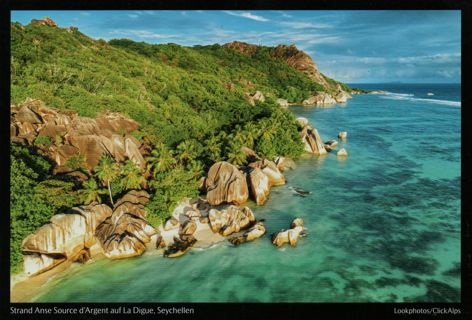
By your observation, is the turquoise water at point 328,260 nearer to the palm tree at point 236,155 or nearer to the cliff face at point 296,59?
the palm tree at point 236,155

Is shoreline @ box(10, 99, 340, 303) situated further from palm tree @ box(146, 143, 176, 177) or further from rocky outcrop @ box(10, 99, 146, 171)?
rocky outcrop @ box(10, 99, 146, 171)

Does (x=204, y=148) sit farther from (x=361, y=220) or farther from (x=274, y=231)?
(x=361, y=220)

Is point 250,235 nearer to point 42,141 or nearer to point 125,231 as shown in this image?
point 125,231

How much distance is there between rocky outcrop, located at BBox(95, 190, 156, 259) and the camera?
1722 cm

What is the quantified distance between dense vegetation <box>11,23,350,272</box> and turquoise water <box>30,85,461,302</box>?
4036 mm

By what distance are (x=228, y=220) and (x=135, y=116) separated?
52.8 feet

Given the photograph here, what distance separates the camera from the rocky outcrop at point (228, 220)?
19266mm

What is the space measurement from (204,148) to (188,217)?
355 inches

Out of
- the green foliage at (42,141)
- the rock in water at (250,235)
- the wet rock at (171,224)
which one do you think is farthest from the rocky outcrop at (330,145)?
the green foliage at (42,141)

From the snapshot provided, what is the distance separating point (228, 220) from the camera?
19641 millimetres

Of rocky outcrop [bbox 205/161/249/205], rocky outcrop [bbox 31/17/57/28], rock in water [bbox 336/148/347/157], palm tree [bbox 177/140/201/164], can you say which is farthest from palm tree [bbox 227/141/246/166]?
rocky outcrop [bbox 31/17/57/28]

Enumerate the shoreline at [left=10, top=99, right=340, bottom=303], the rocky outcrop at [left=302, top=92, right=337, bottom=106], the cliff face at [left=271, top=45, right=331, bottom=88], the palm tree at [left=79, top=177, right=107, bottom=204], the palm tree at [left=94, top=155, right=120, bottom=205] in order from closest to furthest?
the shoreline at [left=10, top=99, right=340, bottom=303], the palm tree at [left=79, top=177, right=107, bottom=204], the palm tree at [left=94, top=155, right=120, bottom=205], the rocky outcrop at [left=302, top=92, right=337, bottom=106], the cliff face at [left=271, top=45, right=331, bottom=88]
